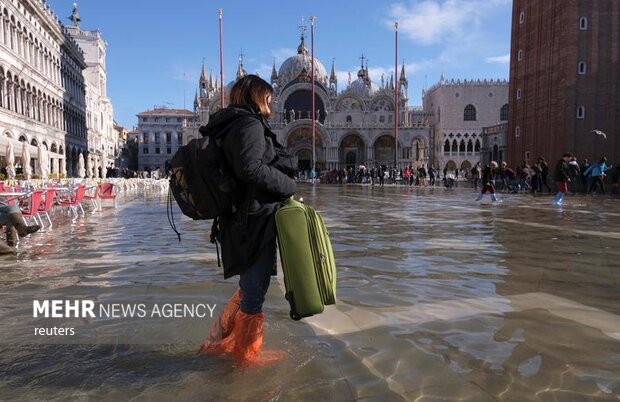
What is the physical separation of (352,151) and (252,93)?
6907 centimetres

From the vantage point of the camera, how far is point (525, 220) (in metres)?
10.9

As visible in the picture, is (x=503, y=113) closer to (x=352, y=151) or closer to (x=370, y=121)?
(x=370, y=121)

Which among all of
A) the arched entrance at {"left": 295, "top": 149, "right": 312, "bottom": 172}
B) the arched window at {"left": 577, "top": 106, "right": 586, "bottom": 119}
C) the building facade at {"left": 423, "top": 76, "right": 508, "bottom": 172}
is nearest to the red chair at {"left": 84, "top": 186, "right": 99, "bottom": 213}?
the arched window at {"left": 577, "top": 106, "right": 586, "bottom": 119}

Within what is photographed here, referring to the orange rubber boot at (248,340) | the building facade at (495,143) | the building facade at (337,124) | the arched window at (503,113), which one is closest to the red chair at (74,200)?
the orange rubber boot at (248,340)

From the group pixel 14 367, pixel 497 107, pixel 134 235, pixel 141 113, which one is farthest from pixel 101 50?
pixel 14 367

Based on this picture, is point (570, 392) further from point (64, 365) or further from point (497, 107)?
point (497, 107)

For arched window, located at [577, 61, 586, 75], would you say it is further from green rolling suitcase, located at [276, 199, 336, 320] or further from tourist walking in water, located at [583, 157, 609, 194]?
green rolling suitcase, located at [276, 199, 336, 320]

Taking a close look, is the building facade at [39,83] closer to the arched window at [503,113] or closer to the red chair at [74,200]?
the red chair at [74,200]

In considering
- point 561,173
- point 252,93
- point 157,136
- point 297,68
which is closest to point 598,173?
point 561,173

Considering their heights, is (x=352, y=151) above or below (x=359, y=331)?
above

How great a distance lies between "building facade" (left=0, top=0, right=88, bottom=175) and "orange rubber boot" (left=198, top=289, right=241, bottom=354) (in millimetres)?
19417

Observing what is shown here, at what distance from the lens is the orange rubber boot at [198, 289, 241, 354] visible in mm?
3066

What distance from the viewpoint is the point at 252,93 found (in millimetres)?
2932

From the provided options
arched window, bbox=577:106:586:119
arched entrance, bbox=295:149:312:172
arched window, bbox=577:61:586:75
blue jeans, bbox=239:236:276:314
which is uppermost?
arched window, bbox=577:61:586:75
